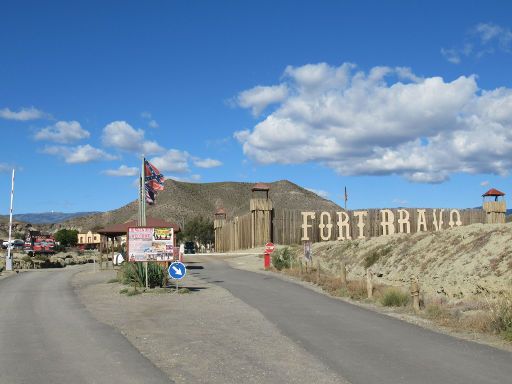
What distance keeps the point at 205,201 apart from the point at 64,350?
14103 cm

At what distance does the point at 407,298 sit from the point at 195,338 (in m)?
7.61

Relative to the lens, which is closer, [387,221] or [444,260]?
[444,260]

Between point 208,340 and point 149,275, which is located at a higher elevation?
point 149,275

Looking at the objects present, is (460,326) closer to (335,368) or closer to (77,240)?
(335,368)

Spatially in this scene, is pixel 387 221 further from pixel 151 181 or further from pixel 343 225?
pixel 151 181

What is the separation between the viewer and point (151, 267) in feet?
73.4

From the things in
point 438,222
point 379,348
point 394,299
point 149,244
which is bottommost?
point 379,348

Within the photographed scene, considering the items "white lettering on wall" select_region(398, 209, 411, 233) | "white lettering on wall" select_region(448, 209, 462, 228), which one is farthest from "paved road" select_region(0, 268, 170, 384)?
"white lettering on wall" select_region(448, 209, 462, 228)

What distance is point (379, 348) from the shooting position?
10266 mm

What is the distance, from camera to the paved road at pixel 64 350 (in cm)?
819

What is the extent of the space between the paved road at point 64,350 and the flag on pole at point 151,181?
26.0 feet

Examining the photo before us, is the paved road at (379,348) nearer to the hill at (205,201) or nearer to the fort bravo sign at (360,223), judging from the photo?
the fort bravo sign at (360,223)

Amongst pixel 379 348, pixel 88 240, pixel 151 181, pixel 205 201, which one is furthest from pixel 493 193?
pixel 205 201

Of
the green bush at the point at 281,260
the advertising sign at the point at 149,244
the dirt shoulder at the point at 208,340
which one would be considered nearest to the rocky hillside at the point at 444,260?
the green bush at the point at 281,260
